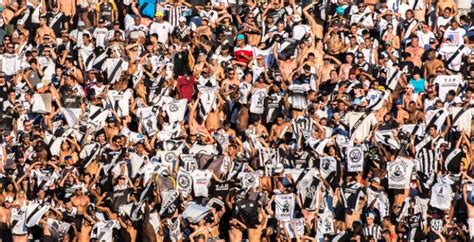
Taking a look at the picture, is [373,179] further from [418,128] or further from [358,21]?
[358,21]

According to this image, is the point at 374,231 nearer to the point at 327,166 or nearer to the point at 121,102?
the point at 327,166

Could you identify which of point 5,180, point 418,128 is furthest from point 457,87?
point 5,180

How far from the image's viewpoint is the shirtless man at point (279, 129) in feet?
173

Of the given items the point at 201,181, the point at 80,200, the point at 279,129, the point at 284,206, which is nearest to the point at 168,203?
the point at 201,181

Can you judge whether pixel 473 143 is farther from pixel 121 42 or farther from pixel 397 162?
pixel 121 42

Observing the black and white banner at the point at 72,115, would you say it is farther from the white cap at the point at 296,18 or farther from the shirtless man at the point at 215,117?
the white cap at the point at 296,18

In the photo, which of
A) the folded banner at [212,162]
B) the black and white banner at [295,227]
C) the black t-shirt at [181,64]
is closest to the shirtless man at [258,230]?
the black and white banner at [295,227]

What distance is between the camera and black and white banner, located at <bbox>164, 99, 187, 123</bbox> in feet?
175

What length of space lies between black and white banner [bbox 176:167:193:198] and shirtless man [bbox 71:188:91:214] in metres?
1.85

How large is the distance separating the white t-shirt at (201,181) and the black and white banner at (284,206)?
1509 mm

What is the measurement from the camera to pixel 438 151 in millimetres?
51688

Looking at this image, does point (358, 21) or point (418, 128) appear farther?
point (358, 21)

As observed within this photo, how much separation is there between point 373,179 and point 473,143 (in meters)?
2.34

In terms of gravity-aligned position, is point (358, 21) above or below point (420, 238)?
above
